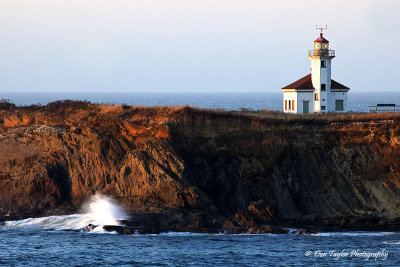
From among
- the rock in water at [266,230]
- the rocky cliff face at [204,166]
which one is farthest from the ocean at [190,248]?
the rocky cliff face at [204,166]

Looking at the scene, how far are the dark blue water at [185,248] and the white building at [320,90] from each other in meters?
24.4

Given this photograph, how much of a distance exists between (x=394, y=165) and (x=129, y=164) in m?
19.1

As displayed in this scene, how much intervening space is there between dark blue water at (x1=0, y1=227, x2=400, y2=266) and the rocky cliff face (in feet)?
10.4

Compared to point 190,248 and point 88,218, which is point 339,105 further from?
point 190,248

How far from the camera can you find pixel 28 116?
177 feet

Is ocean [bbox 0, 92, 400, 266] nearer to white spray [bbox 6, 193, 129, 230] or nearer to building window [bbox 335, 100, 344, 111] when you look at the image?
white spray [bbox 6, 193, 129, 230]

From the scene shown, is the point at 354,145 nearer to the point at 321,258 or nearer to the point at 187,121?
the point at 187,121

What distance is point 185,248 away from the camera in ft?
125

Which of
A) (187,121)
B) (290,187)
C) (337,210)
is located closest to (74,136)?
(187,121)

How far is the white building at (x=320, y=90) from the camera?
6412 cm

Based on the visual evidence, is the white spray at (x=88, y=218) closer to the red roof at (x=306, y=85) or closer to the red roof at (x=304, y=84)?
the red roof at (x=304, y=84)

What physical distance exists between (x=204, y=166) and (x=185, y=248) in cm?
1083

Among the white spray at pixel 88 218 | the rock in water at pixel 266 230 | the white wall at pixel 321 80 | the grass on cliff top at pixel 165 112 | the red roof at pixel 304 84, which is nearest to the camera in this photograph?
the rock in water at pixel 266 230

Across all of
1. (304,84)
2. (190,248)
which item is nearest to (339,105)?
(304,84)
